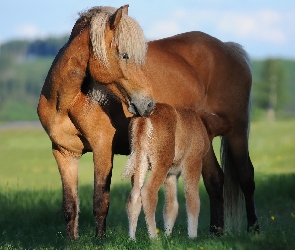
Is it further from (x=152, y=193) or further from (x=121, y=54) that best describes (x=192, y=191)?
(x=121, y=54)

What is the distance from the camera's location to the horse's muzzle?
721 cm

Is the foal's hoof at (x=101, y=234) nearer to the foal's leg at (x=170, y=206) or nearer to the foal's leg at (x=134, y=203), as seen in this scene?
the foal's leg at (x=170, y=206)

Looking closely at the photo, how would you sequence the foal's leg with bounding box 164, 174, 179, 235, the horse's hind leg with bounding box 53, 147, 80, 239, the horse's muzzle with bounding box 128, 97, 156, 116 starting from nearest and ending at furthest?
the horse's muzzle with bounding box 128, 97, 156, 116 → the foal's leg with bounding box 164, 174, 179, 235 → the horse's hind leg with bounding box 53, 147, 80, 239

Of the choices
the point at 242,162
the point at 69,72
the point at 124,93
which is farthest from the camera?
the point at 242,162

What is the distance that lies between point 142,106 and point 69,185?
1722 millimetres

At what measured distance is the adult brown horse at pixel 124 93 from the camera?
7484 millimetres

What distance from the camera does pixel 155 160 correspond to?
717cm

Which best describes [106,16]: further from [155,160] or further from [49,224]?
[49,224]

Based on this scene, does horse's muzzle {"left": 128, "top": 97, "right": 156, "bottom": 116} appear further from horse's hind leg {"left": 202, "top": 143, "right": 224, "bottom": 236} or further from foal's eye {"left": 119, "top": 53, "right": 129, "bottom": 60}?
horse's hind leg {"left": 202, "top": 143, "right": 224, "bottom": 236}

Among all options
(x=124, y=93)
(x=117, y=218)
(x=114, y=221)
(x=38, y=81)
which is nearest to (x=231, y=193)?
(x=114, y=221)

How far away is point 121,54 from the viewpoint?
7.45 metres

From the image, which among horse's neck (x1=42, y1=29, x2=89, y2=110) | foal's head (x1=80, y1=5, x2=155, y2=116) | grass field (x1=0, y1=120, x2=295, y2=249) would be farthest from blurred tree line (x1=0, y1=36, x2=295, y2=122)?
foal's head (x1=80, y1=5, x2=155, y2=116)

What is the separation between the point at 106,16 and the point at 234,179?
3256 mm

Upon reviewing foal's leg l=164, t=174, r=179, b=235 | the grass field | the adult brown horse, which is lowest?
the grass field
